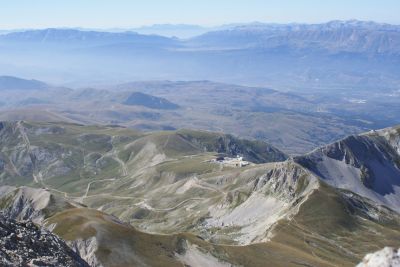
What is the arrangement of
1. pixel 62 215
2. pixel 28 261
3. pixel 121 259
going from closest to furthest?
pixel 28 261 < pixel 121 259 < pixel 62 215

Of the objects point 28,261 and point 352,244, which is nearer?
point 28,261

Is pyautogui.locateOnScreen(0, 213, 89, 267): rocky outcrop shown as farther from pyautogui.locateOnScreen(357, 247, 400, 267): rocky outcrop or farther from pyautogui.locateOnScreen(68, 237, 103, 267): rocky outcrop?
pyautogui.locateOnScreen(357, 247, 400, 267): rocky outcrop

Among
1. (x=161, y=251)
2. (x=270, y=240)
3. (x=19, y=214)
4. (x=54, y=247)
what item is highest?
(x=54, y=247)

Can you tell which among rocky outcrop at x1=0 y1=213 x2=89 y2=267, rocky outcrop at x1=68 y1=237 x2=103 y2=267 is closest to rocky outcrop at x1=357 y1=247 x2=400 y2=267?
rocky outcrop at x1=0 y1=213 x2=89 y2=267

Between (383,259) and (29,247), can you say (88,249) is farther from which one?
(383,259)

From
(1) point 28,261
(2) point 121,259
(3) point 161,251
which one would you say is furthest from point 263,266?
(1) point 28,261

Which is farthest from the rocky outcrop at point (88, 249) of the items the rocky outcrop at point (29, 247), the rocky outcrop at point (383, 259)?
the rocky outcrop at point (383, 259)

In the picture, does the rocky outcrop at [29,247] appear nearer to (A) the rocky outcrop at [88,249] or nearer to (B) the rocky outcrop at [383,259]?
(A) the rocky outcrop at [88,249]

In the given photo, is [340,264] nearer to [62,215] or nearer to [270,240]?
[270,240]
